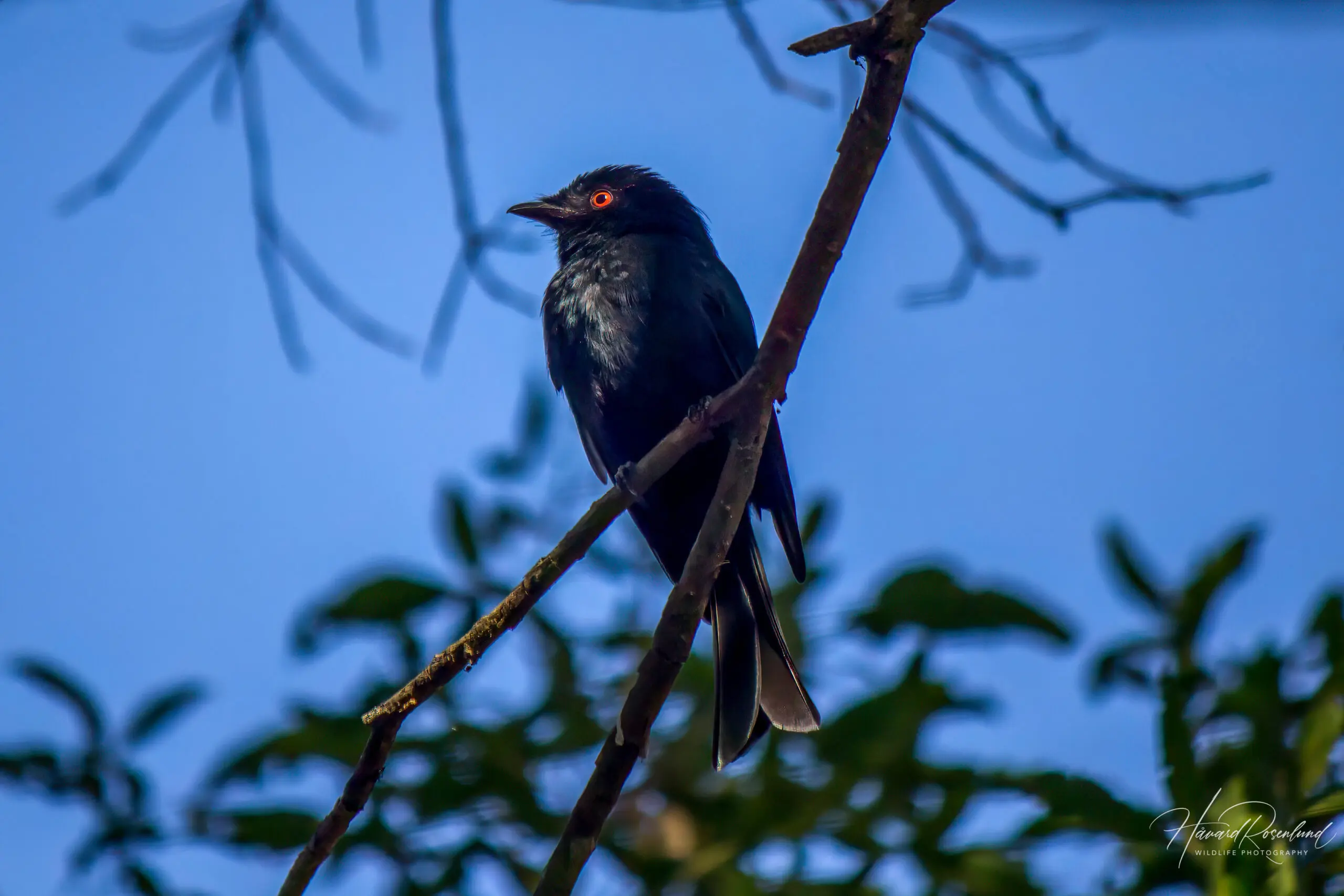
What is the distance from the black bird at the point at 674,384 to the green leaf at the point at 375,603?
2.68 feet

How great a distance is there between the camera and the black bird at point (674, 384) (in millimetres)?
3887

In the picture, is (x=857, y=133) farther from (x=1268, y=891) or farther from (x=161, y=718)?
(x=161, y=718)

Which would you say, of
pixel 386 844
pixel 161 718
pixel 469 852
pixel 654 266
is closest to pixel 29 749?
pixel 161 718

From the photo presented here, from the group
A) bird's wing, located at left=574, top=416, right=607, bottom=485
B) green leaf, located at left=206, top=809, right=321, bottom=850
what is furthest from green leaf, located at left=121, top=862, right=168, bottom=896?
bird's wing, located at left=574, top=416, right=607, bottom=485

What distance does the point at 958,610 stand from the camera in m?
4.10

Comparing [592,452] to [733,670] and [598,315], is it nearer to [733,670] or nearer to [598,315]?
[598,315]

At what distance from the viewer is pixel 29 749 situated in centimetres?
422

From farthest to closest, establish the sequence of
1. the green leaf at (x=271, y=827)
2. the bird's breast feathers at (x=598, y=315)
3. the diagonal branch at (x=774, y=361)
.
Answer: the bird's breast feathers at (x=598, y=315) → the green leaf at (x=271, y=827) → the diagonal branch at (x=774, y=361)

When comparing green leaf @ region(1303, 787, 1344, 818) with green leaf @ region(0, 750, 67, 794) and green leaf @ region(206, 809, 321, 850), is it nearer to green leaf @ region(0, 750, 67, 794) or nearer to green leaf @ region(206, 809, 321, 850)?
green leaf @ region(206, 809, 321, 850)

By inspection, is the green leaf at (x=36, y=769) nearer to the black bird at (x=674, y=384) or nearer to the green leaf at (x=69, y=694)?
the green leaf at (x=69, y=694)

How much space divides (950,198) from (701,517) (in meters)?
1.41

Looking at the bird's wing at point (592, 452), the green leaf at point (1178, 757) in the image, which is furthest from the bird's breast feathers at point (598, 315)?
the green leaf at point (1178, 757)

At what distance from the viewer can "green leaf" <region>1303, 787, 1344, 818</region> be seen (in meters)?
3.40

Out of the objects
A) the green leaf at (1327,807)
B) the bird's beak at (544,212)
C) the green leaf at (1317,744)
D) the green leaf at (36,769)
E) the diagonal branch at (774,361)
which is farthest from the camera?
the bird's beak at (544,212)
